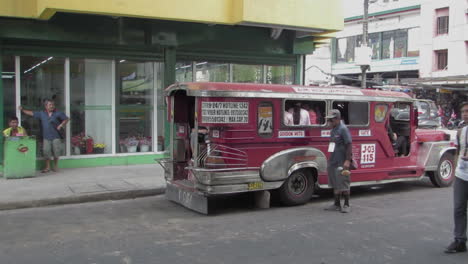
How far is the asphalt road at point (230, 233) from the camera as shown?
544 centimetres

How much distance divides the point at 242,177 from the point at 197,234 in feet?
5.05

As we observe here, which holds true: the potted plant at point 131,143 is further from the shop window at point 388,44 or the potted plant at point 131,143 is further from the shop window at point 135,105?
the shop window at point 388,44

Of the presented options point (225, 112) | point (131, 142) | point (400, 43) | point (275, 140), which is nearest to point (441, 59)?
point (400, 43)

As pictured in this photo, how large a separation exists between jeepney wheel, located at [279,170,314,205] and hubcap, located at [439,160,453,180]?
12.0ft

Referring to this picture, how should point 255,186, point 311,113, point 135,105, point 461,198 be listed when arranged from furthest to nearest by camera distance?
point 135,105 < point 311,113 < point 255,186 < point 461,198

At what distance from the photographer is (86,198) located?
871 centimetres

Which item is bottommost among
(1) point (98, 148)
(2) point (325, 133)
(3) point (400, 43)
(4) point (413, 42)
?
(1) point (98, 148)

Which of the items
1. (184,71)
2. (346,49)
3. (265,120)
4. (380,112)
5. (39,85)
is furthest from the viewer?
(346,49)

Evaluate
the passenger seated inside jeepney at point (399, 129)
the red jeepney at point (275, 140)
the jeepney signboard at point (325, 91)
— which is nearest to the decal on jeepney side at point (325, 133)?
the red jeepney at point (275, 140)

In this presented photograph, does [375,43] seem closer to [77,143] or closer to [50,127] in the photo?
[77,143]

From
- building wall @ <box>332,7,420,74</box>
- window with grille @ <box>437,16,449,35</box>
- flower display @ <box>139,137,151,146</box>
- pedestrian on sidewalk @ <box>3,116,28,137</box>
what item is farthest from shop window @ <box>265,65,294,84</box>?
building wall @ <box>332,7,420,74</box>

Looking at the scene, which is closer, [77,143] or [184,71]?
[77,143]

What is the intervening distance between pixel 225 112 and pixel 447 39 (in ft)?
107

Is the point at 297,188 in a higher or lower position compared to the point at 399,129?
lower
